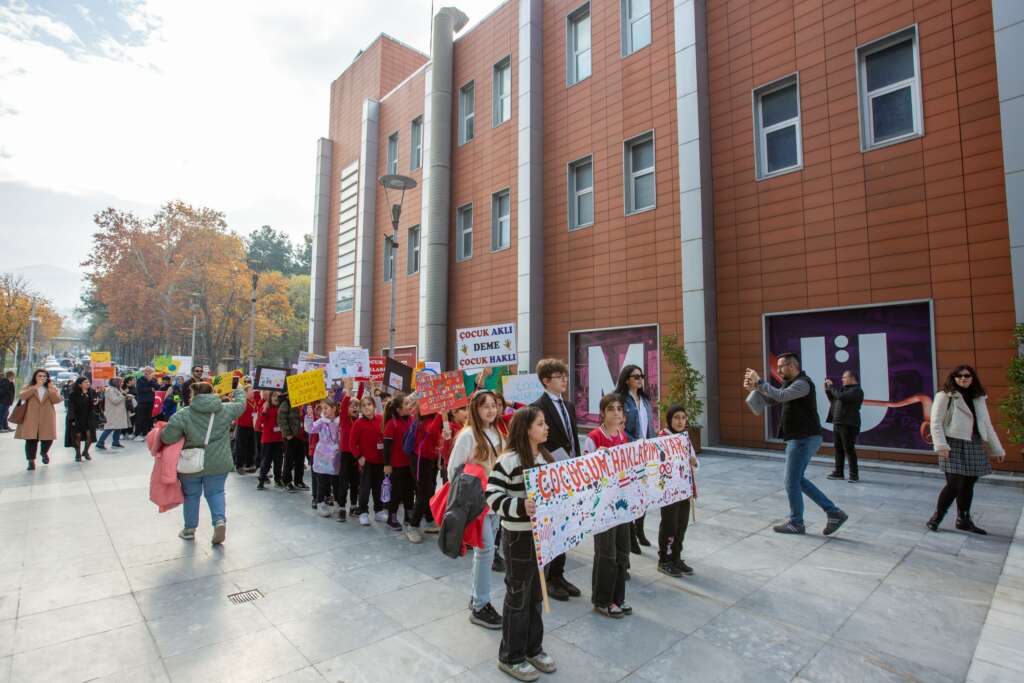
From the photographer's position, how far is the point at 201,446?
624 cm

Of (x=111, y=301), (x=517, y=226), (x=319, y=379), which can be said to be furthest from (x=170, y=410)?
(x=111, y=301)

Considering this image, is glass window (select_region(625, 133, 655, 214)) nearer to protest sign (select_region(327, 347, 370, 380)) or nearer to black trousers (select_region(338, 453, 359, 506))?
protest sign (select_region(327, 347, 370, 380))

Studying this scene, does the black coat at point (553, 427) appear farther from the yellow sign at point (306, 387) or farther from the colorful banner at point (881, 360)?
the colorful banner at point (881, 360)

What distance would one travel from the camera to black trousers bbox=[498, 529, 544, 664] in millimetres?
3375

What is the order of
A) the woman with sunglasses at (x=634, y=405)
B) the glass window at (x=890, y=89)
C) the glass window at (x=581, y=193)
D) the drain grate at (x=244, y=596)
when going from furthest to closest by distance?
the glass window at (x=581, y=193), the glass window at (x=890, y=89), the woman with sunglasses at (x=634, y=405), the drain grate at (x=244, y=596)

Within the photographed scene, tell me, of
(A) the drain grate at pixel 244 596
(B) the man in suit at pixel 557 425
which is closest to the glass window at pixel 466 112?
(B) the man in suit at pixel 557 425

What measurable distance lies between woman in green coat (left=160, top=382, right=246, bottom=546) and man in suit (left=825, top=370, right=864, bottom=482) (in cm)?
962

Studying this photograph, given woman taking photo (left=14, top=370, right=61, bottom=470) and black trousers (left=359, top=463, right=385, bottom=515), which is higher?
woman taking photo (left=14, top=370, right=61, bottom=470)

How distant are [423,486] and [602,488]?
3.06m

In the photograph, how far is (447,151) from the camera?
21156 mm

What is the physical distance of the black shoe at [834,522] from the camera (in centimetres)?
609

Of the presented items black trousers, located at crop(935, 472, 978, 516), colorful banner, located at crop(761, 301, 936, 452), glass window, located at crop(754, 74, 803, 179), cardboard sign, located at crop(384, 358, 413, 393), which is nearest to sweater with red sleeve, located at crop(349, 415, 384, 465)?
cardboard sign, located at crop(384, 358, 413, 393)

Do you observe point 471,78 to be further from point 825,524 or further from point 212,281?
point 212,281

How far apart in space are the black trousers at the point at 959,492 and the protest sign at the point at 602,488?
344cm
